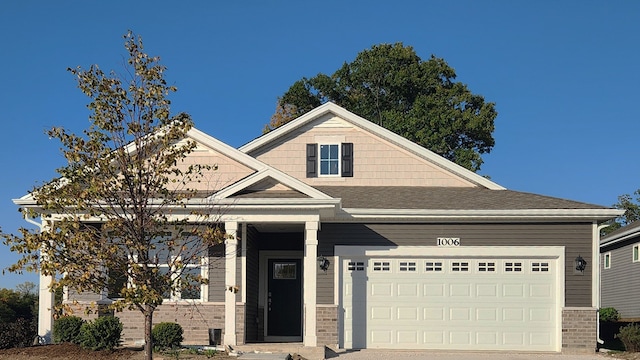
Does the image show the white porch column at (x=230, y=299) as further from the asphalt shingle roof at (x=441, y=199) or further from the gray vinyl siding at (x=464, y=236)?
the asphalt shingle roof at (x=441, y=199)

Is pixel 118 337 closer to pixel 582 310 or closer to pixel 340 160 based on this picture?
pixel 340 160

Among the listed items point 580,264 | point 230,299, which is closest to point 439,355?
point 580,264

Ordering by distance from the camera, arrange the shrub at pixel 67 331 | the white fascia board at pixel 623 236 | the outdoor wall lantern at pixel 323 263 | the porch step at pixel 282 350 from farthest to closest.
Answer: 1. the white fascia board at pixel 623 236
2. the outdoor wall lantern at pixel 323 263
3. the porch step at pixel 282 350
4. the shrub at pixel 67 331

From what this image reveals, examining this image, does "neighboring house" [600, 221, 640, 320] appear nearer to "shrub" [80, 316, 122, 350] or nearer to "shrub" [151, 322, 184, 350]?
"shrub" [151, 322, 184, 350]

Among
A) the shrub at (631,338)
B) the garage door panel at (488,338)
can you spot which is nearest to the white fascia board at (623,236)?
the shrub at (631,338)

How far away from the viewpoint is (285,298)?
2045 cm

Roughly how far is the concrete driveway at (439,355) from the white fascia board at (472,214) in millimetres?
3140

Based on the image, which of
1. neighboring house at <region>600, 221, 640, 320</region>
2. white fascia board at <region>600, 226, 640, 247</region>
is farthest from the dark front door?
white fascia board at <region>600, 226, 640, 247</region>

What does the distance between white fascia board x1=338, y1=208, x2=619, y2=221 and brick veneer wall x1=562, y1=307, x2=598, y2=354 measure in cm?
220

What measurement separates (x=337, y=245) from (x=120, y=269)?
26.1ft

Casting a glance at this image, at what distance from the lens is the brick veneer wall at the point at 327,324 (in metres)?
17.5

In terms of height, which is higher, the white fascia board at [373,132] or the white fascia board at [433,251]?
the white fascia board at [373,132]

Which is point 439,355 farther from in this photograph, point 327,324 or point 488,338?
point 327,324

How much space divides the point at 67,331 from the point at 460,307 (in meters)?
8.90
